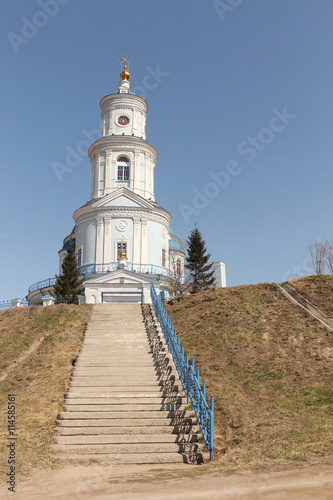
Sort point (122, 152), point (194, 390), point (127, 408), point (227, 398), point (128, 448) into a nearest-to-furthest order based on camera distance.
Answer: point (128, 448) < point (194, 390) < point (127, 408) < point (227, 398) < point (122, 152)

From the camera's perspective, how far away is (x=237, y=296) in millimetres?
19484

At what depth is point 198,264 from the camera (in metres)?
35.1

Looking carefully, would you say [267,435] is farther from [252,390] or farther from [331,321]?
[331,321]

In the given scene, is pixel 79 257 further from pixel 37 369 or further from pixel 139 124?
pixel 37 369

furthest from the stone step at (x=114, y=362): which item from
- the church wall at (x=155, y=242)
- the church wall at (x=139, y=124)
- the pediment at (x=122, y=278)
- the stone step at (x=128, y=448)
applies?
the church wall at (x=139, y=124)

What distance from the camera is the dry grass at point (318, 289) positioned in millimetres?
17344

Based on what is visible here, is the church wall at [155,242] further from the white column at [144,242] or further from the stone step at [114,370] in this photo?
the stone step at [114,370]

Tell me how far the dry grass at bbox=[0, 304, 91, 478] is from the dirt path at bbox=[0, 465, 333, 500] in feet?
2.78

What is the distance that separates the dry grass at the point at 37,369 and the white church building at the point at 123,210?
1024cm

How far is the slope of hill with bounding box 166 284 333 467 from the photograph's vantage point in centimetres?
861

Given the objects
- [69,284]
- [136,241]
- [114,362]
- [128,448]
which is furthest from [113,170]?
[128,448]

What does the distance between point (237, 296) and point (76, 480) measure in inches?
514

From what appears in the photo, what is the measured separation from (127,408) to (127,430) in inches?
36.6

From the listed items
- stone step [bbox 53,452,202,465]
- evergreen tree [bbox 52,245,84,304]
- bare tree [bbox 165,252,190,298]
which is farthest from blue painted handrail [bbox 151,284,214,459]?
bare tree [bbox 165,252,190,298]
